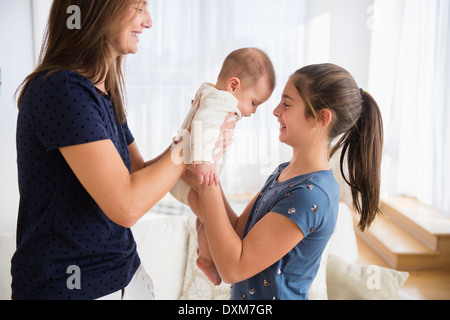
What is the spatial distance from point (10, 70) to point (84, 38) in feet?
8.18

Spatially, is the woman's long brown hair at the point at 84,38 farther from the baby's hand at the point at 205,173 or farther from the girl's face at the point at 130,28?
the baby's hand at the point at 205,173

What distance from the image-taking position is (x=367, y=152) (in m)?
1.11

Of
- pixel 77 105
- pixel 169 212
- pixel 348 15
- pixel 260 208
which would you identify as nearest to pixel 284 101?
pixel 260 208

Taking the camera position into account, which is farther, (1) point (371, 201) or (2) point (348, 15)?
(2) point (348, 15)

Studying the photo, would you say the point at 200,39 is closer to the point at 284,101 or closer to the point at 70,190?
the point at 284,101

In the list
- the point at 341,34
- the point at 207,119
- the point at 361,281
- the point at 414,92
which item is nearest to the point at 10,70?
the point at 207,119

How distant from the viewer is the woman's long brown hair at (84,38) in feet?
2.66

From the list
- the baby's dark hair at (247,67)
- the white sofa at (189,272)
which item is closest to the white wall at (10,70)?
the white sofa at (189,272)

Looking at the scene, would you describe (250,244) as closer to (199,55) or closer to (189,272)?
(189,272)

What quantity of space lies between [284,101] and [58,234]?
23.8 inches

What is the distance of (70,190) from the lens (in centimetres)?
81

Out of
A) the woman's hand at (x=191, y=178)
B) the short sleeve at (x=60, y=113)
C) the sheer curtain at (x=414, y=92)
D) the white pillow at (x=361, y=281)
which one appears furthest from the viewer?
the sheer curtain at (x=414, y=92)

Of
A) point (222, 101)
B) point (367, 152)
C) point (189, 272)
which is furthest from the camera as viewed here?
point (189, 272)

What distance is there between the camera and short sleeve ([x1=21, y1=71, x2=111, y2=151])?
752 millimetres
